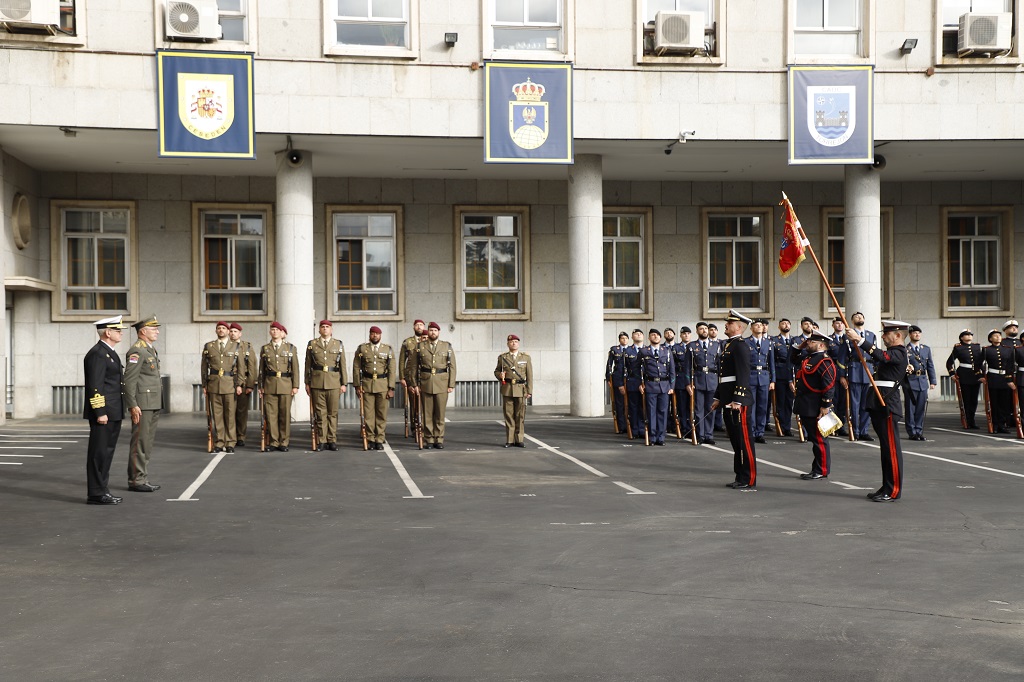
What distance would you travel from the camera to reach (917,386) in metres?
17.1

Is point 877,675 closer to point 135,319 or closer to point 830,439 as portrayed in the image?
point 830,439

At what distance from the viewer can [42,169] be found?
Answer: 22.1 meters

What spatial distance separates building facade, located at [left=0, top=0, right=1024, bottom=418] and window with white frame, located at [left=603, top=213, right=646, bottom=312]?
0.05 m

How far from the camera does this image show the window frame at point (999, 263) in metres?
24.9

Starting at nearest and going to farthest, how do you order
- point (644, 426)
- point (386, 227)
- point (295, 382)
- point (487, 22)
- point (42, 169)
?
point (295, 382) < point (644, 426) < point (487, 22) < point (42, 169) < point (386, 227)

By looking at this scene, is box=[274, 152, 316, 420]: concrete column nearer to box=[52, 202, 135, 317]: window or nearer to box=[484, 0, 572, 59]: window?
box=[484, 0, 572, 59]: window

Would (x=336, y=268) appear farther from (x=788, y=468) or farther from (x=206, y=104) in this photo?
(x=788, y=468)

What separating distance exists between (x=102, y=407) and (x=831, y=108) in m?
13.9

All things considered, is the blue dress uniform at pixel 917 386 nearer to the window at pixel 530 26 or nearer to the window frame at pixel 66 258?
the window at pixel 530 26

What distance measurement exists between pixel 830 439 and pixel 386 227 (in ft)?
35.8

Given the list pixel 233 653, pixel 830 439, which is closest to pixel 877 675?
pixel 233 653

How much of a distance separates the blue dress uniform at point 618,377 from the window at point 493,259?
21.0 feet

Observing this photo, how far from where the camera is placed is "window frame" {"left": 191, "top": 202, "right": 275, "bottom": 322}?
2273 centimetres

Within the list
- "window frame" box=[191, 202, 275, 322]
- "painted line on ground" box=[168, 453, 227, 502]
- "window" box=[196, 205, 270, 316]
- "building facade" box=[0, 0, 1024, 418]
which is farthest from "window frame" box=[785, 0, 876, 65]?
"painted line on ground" box=[168, 453, 227, 502]
